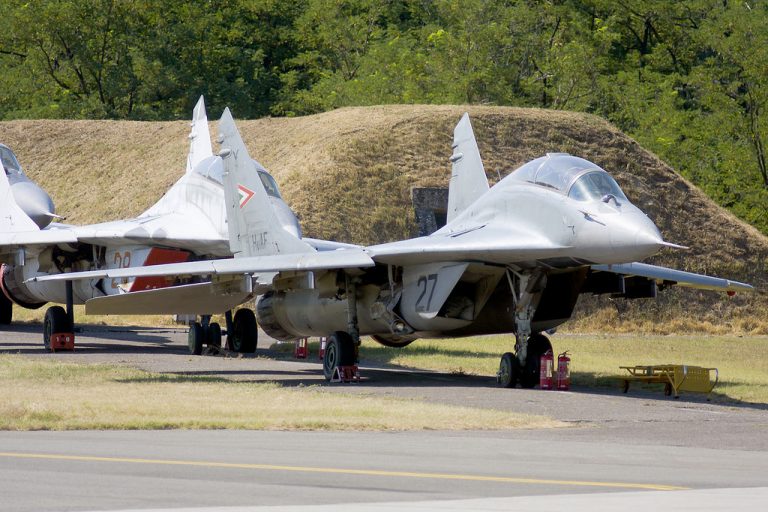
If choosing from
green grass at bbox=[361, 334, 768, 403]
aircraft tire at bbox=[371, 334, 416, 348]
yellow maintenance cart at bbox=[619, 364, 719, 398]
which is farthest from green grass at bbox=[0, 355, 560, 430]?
green grass at bbox=[361, 334, 768, 403]

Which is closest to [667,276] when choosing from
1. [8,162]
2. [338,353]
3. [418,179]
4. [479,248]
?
[479,248]

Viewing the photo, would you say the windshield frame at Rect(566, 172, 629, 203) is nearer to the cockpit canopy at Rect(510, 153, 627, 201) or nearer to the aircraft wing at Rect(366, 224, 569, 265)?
the cockpit canopy at Rect(510, 153, 627, 201)

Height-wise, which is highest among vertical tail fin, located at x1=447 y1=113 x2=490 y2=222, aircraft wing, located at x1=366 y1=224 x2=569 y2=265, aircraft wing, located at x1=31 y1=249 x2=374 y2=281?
vertical tail fin, located at x1=447 y1=113 x2=490 y2=222

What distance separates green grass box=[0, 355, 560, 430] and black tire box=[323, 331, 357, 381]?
3.99ft

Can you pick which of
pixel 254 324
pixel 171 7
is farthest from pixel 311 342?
pixel 171 7

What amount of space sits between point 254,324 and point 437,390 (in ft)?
25.2

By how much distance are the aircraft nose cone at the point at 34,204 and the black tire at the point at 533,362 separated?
14.7 meters

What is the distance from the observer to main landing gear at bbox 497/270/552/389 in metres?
17.0

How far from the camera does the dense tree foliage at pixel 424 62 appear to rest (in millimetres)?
49531

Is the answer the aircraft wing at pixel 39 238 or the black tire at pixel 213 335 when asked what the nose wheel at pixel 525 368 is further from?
the aircraft wing at pixel 39 238

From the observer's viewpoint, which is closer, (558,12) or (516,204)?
(516,204)

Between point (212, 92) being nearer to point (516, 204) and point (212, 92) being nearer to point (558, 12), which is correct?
point (558, 12)

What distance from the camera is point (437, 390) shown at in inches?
661

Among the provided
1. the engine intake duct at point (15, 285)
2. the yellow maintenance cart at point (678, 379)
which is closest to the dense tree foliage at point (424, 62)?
the engine intake duct at point (15, 285)
